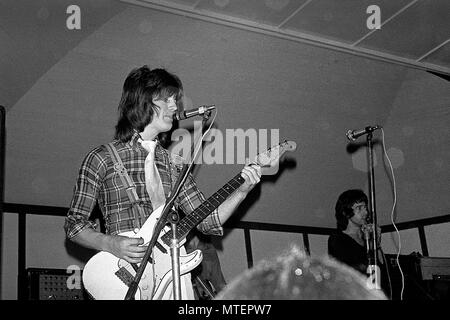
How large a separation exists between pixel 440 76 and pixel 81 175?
422 centimetres

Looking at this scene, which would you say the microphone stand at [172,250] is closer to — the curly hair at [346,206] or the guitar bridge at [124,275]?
the guitar bridge at [124,275]

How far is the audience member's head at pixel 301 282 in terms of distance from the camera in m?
0.83

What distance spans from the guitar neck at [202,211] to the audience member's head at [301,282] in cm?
159

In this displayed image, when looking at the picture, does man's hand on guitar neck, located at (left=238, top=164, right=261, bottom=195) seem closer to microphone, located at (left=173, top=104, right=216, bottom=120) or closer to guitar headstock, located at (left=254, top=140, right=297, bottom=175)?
guitar headstock, located at (left=254, top=140, right=297, bottom=175)

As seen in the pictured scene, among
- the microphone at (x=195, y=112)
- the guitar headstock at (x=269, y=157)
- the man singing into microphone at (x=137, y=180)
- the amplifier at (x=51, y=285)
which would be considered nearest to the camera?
the microphone at (x=195, y=112)

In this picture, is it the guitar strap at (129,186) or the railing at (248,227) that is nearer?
the guitar strap at (129,186)

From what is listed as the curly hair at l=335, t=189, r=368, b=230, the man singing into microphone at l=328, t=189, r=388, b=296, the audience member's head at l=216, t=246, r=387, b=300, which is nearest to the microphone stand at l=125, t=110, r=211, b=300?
the audience member's head at l=216, t=246, r=387, b=300

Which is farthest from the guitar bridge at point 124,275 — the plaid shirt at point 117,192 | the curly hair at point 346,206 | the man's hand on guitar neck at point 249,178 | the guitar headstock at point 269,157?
the curly hair at point 346,206

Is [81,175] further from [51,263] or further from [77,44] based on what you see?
[51,263]

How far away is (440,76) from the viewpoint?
5.81 m

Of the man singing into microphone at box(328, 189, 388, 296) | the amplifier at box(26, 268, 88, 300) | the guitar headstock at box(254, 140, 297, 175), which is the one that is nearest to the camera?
the guitar headstock at box(254, 140, 297, 175)

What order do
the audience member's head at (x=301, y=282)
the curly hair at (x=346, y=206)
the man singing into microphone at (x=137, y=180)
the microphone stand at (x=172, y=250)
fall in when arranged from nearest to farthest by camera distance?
the audience member's head at (x=301, y=282)
the microphone stand at (x=172, y=250)
the man singing into microphone at (x=137, y=180)
the curly hair at (x=346, y=206)

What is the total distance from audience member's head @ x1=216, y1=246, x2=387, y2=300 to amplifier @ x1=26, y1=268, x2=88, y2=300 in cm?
356

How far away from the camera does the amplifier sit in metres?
4.19
